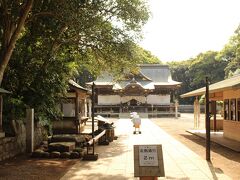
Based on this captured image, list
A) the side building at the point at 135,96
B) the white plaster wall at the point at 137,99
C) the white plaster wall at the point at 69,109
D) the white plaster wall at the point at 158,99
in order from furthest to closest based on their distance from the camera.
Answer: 1. the white plaster wall at the point at 158,99
2. the white plaster wall at the point at 137,99
3. the side building at the point at 135,96
4. the white plaster wall at the point at 69,109

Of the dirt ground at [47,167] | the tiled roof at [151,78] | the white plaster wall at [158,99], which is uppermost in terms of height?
the tiled roof at [151,78]

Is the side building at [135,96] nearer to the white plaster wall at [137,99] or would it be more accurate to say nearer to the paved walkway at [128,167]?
the white plaster wall at [137,99]

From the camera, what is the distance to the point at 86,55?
70.9ft

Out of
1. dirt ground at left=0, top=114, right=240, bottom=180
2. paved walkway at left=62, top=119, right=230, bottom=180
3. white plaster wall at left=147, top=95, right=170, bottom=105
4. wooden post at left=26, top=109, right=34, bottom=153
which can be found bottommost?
dirt ground at left=0, top=114, right=240, bottom=180

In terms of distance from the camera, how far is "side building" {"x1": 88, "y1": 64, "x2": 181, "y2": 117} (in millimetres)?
56656

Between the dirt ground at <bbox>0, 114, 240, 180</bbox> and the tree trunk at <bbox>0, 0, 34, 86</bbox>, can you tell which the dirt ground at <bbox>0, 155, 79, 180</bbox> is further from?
the tree trunk at <bbox>0, 0, 34, 86</bbox>

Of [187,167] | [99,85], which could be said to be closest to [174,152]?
[187,167]

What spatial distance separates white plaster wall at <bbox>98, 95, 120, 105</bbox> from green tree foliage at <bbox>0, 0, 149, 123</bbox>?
38.9 m

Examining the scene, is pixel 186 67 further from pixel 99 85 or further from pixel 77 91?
pixel 77 91

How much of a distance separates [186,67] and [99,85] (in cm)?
3024

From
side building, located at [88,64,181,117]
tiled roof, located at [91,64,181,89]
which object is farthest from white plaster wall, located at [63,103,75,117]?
tiled roof, located at [91,64,181,89]

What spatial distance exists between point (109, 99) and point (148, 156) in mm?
52303

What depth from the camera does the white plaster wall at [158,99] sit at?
59269mm

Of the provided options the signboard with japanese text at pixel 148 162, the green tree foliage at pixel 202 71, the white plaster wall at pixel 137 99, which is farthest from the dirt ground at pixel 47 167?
the green tree foliage at pixel 202 71
